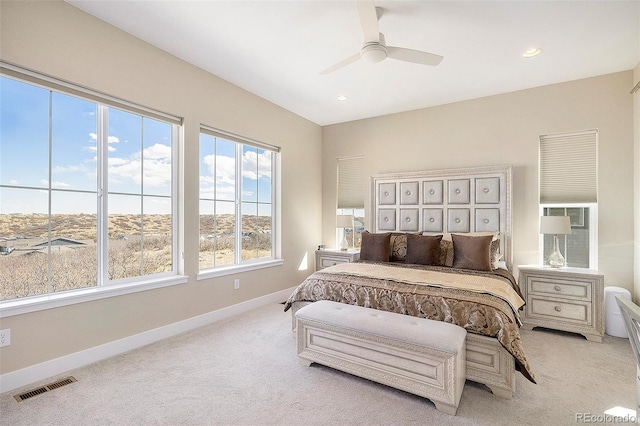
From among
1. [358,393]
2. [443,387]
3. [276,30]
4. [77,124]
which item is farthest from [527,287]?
[77,124]

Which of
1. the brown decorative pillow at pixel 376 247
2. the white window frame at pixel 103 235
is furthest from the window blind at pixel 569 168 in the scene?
the white window frame at pixel 103 235

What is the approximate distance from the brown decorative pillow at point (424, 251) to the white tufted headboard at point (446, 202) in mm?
695

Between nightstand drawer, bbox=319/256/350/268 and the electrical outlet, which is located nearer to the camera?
the electrical outlet

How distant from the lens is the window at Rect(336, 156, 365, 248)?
17.2 feet

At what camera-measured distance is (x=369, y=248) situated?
4.05 meters

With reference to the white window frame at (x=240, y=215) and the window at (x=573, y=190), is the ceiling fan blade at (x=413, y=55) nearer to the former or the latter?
the white window frame at (x=240, y=215)

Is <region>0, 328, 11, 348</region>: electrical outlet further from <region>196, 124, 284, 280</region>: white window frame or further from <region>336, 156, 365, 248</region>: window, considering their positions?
<region>336, 156, 365, 248</region>: window

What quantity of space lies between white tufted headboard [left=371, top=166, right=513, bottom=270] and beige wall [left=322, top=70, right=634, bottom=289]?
0.17 m

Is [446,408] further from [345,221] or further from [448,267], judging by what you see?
[345,221]

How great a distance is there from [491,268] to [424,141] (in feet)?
7.04

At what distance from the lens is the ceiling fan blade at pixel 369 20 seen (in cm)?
201

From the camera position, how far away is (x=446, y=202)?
14.3ft

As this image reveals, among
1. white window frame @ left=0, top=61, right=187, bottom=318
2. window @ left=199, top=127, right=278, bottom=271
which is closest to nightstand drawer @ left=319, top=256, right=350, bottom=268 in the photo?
window @ left=199, top=127, right=278, bottom=271

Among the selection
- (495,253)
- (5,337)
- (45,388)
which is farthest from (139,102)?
(495,253)
